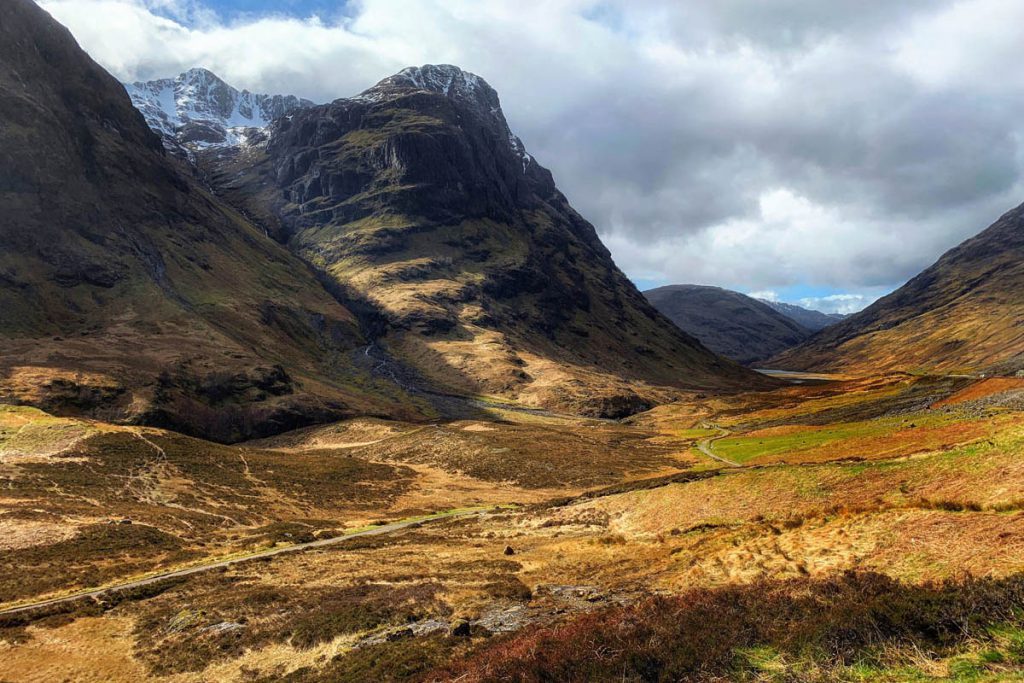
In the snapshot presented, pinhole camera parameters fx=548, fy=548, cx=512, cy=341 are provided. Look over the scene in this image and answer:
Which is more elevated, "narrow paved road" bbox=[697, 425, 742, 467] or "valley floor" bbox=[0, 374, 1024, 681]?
"valley floor" bbox=[0, 374, 1024, 681]

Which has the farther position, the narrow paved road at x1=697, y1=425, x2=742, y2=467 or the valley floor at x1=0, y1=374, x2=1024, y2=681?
the narrow paved road at x1=697, y1=425, x2=742, y2=467

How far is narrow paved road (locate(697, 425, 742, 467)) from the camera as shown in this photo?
→ 7406 centimetres

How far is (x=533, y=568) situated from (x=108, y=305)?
160048 millimetres

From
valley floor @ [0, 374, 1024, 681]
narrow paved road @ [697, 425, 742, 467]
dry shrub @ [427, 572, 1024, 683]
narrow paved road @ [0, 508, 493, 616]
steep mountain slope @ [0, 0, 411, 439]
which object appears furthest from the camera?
steep mountain slope @ [0, 0, 411, 439]

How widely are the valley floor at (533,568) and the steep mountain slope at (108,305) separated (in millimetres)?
37598

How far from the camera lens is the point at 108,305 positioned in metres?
145

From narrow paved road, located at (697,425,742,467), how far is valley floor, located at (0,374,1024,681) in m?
5.03

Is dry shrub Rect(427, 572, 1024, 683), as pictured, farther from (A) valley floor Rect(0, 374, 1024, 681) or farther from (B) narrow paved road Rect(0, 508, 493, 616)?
(B) narrow paved road Rect(0, 508, 493, 616)

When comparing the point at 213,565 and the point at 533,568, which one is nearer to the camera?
the point at 533,568

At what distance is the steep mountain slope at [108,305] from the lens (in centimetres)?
10288

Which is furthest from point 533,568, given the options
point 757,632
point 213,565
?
point 213,565

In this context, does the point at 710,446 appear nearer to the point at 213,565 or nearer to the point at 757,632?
the point at 213,565

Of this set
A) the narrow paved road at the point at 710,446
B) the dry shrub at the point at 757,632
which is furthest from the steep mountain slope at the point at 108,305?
the dry shrub at the point at 757,632

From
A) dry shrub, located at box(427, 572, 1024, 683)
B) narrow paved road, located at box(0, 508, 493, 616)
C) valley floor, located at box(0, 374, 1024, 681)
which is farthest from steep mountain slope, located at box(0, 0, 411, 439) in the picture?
dry shrub, located at box(427, 572, 1024, 683)
